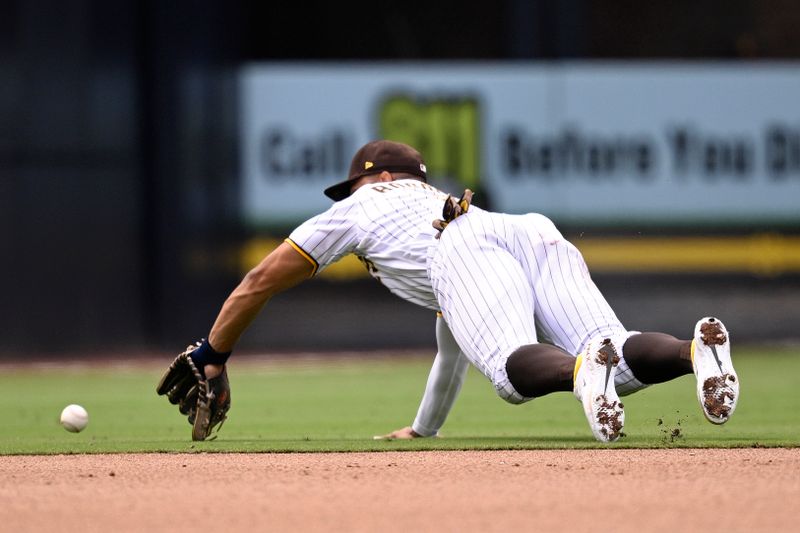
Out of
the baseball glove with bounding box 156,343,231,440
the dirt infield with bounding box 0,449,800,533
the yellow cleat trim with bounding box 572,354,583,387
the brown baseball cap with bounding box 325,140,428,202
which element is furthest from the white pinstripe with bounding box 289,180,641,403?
the baseball glove with bounding box 156,343,231,440

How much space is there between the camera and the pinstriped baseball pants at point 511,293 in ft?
19.2

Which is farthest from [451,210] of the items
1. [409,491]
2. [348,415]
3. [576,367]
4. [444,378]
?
[348,415]

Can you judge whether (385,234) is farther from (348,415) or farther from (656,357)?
(348,415)

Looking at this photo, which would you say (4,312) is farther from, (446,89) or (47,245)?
(446,89)

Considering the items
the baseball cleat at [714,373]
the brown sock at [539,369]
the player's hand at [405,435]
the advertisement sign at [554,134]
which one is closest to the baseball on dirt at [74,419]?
the player's hand at [405,435]

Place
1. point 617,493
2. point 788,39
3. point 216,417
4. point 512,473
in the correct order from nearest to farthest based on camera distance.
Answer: point 617,493, point 512,473, point 216,417, point 788,39

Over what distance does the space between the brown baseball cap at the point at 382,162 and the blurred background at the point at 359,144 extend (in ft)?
30.7

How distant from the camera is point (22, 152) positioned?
52.3ft

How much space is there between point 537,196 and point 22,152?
555cm

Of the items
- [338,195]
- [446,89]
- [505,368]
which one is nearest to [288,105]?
[446,89]

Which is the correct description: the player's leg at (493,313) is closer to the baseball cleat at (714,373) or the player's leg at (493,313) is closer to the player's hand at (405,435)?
the baseball cleat at (714,373)

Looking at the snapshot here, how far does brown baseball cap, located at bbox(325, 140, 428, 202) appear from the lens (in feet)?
22.3

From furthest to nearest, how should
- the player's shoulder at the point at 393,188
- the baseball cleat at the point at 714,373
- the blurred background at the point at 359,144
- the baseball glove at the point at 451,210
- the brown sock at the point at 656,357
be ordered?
the blurred background at the point at 359,144, the player's shoulder at the point at 393,188, the baseball glove at the point at 451,210, the brown sock at the point at 656,357, the baseball cleat at the point at 714,373

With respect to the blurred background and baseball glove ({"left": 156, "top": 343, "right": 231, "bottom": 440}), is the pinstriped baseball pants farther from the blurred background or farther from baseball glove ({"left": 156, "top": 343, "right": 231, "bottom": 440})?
the blurred background
